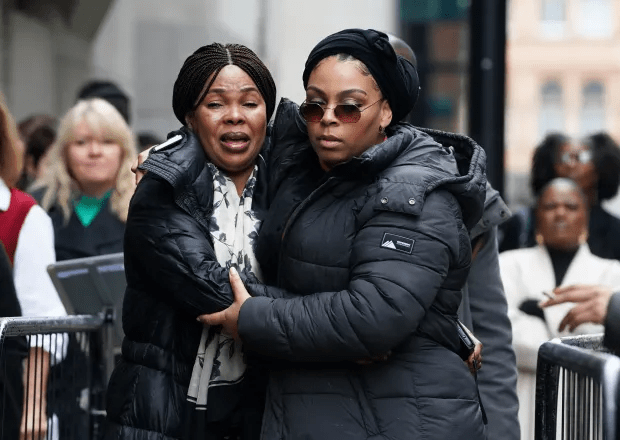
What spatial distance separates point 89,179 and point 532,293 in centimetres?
206

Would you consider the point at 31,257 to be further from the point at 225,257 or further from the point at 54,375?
the point at 225,257

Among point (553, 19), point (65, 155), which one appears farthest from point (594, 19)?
point (65, 155)

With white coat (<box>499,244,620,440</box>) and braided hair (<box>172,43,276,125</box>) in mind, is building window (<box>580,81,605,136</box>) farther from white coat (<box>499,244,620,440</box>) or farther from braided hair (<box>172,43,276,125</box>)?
braided hair (<box>172,43,276,125</box>)

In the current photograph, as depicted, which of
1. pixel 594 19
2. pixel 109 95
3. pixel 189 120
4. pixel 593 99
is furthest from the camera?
pixel 593 99

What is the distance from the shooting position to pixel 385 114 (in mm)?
3557

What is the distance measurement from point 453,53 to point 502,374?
488 centimetres

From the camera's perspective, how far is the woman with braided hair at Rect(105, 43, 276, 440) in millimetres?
3586

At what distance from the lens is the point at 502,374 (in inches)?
169

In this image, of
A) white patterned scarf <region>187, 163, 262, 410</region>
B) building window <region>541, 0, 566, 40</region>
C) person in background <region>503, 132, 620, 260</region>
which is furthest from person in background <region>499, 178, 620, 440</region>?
building window <region>541, 0, 566, 40</region>

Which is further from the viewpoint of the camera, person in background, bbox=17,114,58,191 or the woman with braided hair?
person in background, bbox=17,114,58,191

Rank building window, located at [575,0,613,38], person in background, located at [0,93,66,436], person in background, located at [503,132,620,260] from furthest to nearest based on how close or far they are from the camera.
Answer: building window, located at [575,0,613,38] < person in background, located at [503,132,620,260] < person in background, located at [0,93,66,436]

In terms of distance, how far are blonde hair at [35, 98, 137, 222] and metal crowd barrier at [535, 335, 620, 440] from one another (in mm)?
2791

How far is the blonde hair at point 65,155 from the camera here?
6129 millimetres

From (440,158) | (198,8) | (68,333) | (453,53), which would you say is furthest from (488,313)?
(198,8)
